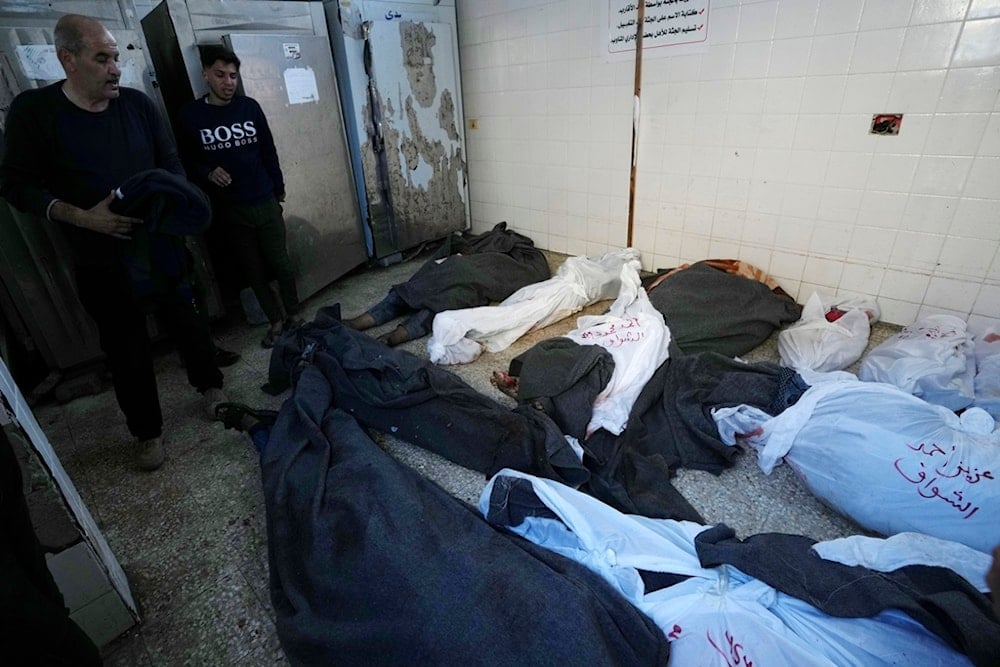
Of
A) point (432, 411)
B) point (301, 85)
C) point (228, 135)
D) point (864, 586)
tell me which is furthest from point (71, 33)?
point (864, 586)

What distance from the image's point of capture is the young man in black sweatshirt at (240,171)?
2.31 metres

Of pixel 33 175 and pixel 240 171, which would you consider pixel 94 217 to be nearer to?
pixel 33 175

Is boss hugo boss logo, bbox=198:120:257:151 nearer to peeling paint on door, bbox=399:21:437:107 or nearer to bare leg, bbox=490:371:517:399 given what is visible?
peeling paint on door, bbox=399:21:437:107

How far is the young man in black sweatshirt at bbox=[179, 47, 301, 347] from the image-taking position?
2.31 metres

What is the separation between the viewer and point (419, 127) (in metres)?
3.52

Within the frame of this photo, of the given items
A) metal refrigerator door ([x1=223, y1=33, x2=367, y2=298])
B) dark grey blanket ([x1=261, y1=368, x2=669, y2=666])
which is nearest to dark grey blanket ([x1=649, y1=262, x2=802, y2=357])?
dark grey blanket ([x1=261, y1=368, x2=669, y2=666])

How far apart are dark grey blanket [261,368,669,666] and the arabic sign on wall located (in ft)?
8.40

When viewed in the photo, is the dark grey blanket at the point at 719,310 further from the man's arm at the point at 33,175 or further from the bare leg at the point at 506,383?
the man's arm at the point at 33,175

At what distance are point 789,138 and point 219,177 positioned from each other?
2.75m

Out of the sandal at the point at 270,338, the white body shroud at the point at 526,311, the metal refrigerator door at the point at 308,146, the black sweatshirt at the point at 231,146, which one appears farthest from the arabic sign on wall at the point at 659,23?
the sandal at the point at 270,338

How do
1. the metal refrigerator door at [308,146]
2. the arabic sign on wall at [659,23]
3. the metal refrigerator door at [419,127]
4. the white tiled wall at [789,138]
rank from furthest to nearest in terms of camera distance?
the metal refrigerator door at [419,127] < the metal refrigerator door at [308,146] < the arabic sign on wall at [659,23] < the white tiled wall at [789,138]

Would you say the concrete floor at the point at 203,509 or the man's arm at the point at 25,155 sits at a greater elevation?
the man's arm at the point at 25,155

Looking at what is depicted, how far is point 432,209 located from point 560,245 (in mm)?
1009

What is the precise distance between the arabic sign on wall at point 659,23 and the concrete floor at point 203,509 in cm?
170
